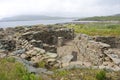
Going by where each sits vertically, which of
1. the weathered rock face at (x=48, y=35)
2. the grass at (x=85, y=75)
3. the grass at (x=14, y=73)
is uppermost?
the grass at (x=14, y=73)

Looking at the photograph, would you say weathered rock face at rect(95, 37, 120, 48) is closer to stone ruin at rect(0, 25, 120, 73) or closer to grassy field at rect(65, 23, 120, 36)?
stone ruin at rect(0, 25, 120, 73)

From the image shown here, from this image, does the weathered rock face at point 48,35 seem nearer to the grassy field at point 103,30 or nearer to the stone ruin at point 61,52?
the stone ruin at point 61,52

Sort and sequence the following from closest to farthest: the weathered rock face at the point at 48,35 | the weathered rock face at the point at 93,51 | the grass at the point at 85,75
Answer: the grass at the point at 85,75 → the weathered rock face at the point at 93,51 → the weathered rock face at the point at 48,35

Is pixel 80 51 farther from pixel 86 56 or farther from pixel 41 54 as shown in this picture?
pixel 41 54

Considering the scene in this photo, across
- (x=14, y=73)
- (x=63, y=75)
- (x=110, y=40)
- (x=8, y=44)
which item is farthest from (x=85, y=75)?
(x=110, y=40)

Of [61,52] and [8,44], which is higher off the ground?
[8,44]

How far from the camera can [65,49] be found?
906 inches

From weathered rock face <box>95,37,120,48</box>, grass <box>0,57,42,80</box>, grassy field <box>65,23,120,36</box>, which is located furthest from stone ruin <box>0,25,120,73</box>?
grassy field <box>65,23,120,36</box>

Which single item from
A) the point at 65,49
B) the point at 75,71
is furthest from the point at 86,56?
the point at 75,71

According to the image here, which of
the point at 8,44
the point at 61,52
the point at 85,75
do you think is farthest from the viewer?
the point at 8,44

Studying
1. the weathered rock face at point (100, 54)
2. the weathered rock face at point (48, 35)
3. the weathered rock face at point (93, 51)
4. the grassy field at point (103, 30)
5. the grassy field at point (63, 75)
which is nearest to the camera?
the grassy field at point (63, 75)

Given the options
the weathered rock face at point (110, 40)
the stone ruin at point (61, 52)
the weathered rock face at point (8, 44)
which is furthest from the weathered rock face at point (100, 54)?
the weathered rock face at point (8, 44)

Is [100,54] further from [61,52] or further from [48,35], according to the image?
[48,35]

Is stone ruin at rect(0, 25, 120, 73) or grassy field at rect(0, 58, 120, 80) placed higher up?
grassy field at rect(0, 58, 120, 80)
